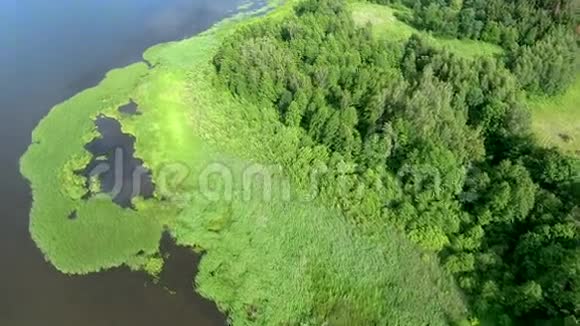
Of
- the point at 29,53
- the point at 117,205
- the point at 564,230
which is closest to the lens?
the point at 564,230

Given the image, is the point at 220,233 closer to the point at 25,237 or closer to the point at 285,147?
the point at 285,147

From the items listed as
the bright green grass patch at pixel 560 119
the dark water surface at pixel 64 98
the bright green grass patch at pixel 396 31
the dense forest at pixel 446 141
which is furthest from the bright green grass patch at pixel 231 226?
the bright green grass patch at pixel 396 31

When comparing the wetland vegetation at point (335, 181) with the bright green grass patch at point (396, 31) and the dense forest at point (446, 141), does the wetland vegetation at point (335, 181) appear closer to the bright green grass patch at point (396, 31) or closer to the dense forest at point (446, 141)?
the dense forest at point (446, 141)

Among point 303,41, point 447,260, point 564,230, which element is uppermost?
point 303,41

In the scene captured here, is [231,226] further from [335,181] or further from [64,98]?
[64,98]

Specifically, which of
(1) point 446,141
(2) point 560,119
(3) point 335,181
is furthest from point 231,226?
(2) point 560,119

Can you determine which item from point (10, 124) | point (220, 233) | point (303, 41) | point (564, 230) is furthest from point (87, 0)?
point (564, 230)

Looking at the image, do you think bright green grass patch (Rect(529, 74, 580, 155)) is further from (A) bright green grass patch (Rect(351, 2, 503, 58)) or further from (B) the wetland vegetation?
(A) bright green grass patch (Rect(351, 2, 503, 58))
